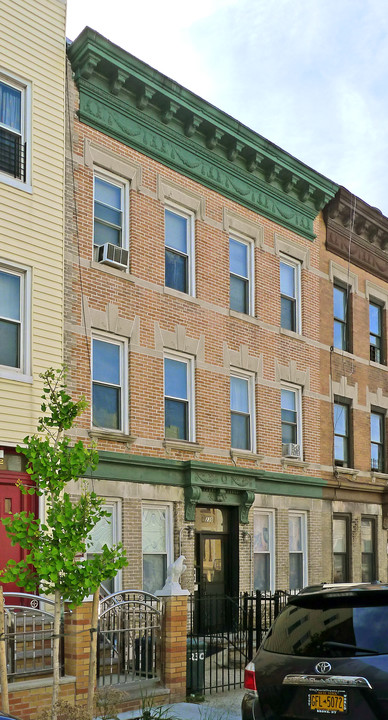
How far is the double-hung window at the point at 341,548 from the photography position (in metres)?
23.6

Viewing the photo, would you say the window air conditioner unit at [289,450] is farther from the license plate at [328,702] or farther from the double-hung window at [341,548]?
the license plate at [328,702]

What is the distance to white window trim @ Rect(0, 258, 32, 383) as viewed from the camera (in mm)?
14822

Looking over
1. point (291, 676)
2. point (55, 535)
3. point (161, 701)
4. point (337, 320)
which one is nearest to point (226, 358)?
point (337, 320)

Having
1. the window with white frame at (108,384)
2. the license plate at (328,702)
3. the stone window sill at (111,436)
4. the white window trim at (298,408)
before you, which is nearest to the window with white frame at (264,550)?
the white window trim at (298,408)

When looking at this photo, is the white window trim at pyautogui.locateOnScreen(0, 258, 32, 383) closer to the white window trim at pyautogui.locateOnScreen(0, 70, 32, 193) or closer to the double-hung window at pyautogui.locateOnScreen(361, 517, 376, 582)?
the white window trim at pyautogui.locateOnScreen(0, 70, 32, 193)

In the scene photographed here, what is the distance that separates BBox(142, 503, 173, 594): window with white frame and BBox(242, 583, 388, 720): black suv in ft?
33.5

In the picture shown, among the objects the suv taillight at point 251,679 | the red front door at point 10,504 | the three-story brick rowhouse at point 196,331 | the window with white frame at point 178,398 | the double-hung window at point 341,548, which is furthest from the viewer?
the double-hung window at point 341,548

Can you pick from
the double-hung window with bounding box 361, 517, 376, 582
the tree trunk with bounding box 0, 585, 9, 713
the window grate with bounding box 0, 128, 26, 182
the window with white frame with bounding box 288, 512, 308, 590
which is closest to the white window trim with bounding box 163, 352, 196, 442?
the window with white frame with bounding box 288, 512, 308, 590

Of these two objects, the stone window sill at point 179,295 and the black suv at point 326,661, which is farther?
the stone window sill at point 179,295

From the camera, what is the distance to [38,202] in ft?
51.3

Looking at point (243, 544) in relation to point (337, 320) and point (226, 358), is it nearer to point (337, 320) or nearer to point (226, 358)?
point (226, 358)

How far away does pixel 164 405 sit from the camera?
1820cm

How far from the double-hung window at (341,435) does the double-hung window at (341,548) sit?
1.53 m

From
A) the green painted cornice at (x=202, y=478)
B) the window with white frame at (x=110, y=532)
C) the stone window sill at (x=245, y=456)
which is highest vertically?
the stone window sill at (x=245, y=456)
